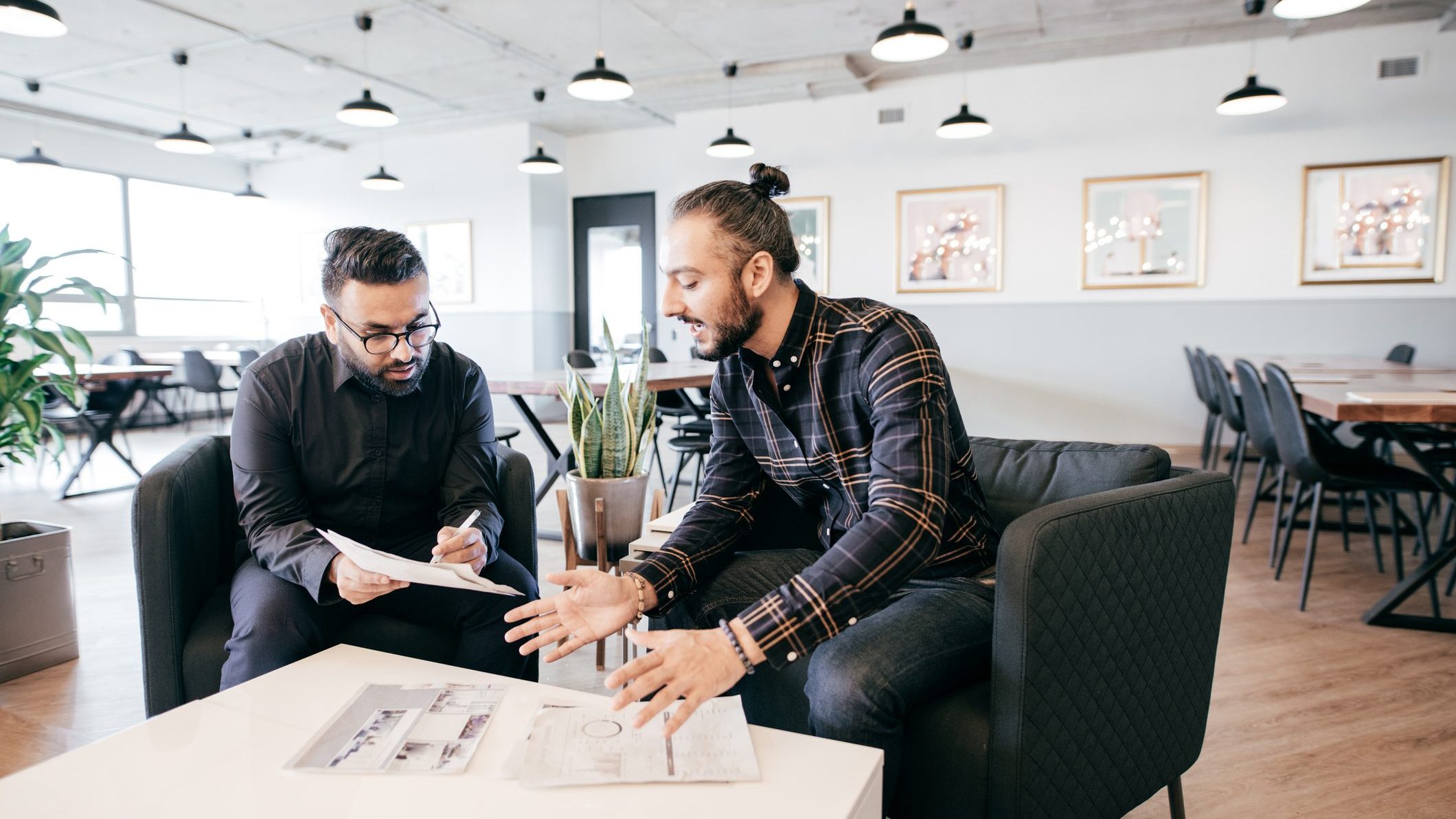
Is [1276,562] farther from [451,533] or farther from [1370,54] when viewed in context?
[1370,54]

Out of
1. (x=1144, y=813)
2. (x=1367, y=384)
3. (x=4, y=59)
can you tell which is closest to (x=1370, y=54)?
(x=1367, y=384)

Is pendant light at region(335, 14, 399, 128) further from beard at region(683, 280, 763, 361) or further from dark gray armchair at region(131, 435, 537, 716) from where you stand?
beard at region(683, 280, 763, 361)

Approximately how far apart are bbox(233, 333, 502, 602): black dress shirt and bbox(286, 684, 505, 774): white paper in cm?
42

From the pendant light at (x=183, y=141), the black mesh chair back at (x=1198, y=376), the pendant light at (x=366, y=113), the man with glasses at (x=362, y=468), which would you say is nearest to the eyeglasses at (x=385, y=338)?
the man with glasses at (x=362, y=468)

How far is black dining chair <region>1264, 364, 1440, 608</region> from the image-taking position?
107 inches

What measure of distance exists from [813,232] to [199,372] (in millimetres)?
5188

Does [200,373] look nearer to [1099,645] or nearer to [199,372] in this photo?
[199,372]

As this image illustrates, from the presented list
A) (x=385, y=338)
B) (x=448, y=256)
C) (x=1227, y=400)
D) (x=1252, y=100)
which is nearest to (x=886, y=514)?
(x=385, y=338)

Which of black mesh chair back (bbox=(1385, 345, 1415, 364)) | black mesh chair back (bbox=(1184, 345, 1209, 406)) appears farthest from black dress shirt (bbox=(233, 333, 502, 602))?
black mesh chair back (bbox=(1385, 345, 1415, 364))

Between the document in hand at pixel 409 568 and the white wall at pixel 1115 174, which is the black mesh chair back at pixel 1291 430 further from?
the white wall at pixel 1115 174

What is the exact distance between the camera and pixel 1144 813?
1.64 metres

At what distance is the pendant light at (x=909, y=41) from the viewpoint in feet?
11.6

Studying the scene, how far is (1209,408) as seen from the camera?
495 cm

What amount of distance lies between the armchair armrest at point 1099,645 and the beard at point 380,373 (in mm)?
1224
